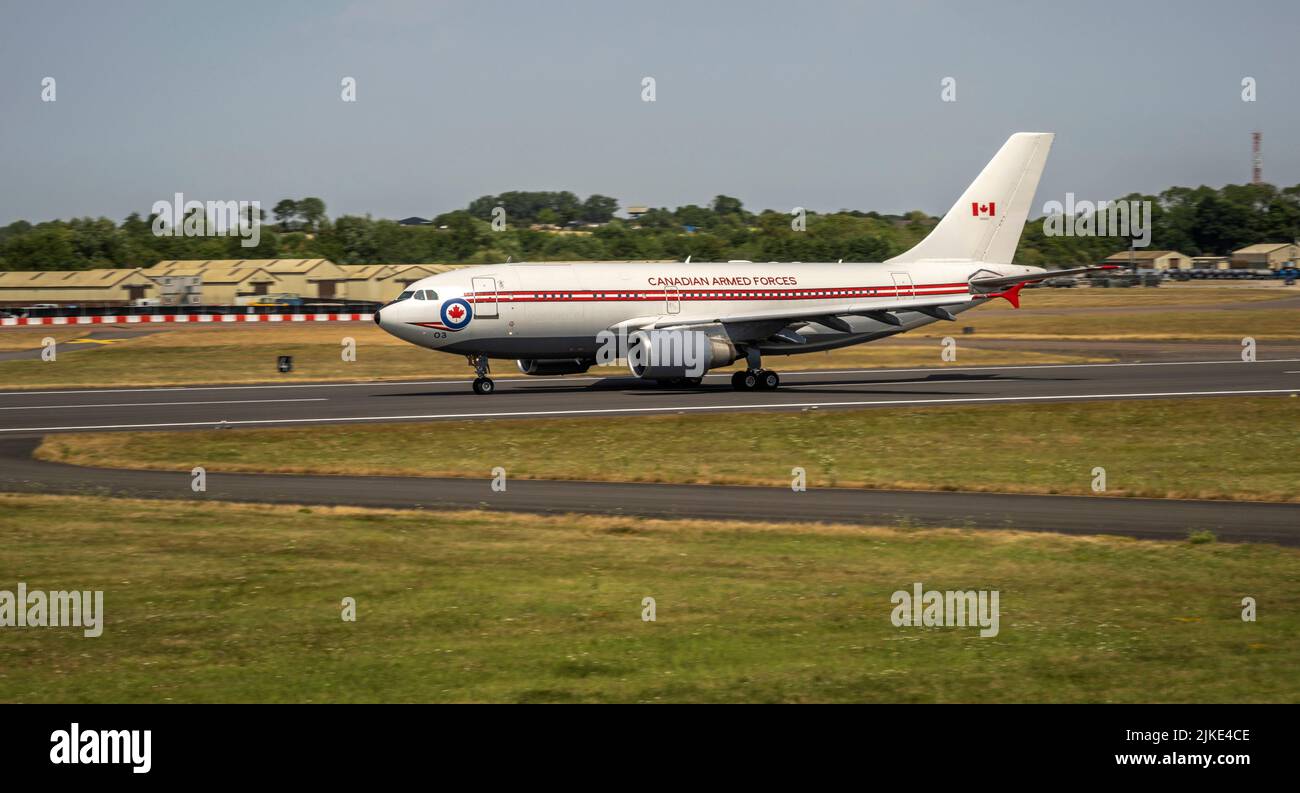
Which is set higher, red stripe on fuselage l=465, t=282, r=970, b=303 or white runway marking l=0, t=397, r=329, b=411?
red stripe on fuselage l=465, t=282, r=970, b=303

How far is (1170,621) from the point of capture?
16.7 m

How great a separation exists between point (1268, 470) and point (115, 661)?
85.9 ft

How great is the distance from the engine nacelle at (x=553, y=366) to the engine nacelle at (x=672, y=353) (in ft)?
9.81

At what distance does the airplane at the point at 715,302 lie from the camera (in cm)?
4831

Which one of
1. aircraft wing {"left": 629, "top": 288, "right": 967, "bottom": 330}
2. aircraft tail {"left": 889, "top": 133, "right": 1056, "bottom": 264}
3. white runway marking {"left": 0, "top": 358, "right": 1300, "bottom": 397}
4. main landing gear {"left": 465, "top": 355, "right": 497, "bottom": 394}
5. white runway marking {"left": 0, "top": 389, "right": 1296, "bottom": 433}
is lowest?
white runway marking {"left": 0, "top": 389, "right": 1296, "bottom": 433}

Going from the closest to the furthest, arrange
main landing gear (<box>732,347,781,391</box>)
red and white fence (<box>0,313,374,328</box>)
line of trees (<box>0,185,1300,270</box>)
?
main landing gear (<box>732,347,781,391</box>) → red and white fence (<box>0,313,374,328</box>) → line of trees (<box>0,185,1300,270</box>)

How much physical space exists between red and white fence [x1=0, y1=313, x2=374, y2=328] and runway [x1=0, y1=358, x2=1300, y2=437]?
45.9 meters

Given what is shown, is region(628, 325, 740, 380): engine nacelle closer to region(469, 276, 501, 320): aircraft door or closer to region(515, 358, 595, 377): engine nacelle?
region(515, 358, 595, 377): engine nacelle

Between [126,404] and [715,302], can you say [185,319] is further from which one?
[715,302]

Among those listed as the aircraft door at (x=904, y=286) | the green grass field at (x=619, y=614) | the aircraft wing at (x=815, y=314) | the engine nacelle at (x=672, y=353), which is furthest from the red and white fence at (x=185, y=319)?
the green grass field at (x=619, y=614)

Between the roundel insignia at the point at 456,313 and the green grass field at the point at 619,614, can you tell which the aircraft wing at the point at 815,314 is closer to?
the roundel insignia at the point at 456,313

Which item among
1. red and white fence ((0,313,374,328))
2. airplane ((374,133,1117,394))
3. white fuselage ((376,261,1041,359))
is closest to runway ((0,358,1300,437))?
airplane ((374,133,1117,394))

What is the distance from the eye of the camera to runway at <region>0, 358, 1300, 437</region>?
41.8 meters
